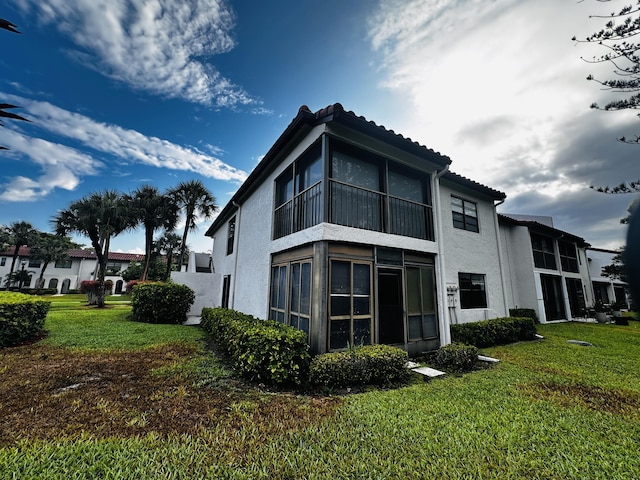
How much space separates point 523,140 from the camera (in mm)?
10766

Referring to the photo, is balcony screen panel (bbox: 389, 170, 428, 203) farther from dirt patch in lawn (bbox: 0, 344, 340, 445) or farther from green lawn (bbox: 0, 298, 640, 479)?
dirt patch in lawn (bbox: 0, 344, 340, 445)

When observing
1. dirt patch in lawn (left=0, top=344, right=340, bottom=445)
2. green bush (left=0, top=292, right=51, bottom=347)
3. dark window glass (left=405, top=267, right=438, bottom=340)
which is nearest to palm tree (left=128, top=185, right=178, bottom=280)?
green bush (left=0, top=292, right=51, bottom=347)

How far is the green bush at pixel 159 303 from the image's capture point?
1439 centimetres

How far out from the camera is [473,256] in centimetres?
1253

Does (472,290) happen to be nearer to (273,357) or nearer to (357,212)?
(357,212)

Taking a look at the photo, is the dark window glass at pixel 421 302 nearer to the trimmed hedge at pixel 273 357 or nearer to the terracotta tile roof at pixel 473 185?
the trimmed hedge at pixel 273 357

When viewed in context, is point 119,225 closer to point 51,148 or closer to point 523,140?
point 51,148

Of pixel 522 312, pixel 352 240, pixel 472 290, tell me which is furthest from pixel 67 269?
pixel 522 312

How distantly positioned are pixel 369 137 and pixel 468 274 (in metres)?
7.66

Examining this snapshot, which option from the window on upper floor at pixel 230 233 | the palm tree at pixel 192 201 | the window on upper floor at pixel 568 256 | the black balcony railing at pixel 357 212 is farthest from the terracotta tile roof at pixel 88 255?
the window on upper floor at pixel 568 256

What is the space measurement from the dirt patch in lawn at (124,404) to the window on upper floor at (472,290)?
8624 mm

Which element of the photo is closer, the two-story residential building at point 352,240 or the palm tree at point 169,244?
the two-story residential building at point 352,240

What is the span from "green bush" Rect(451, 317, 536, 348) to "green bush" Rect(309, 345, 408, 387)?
4.13 metres

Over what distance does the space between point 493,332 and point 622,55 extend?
8.20 metres
